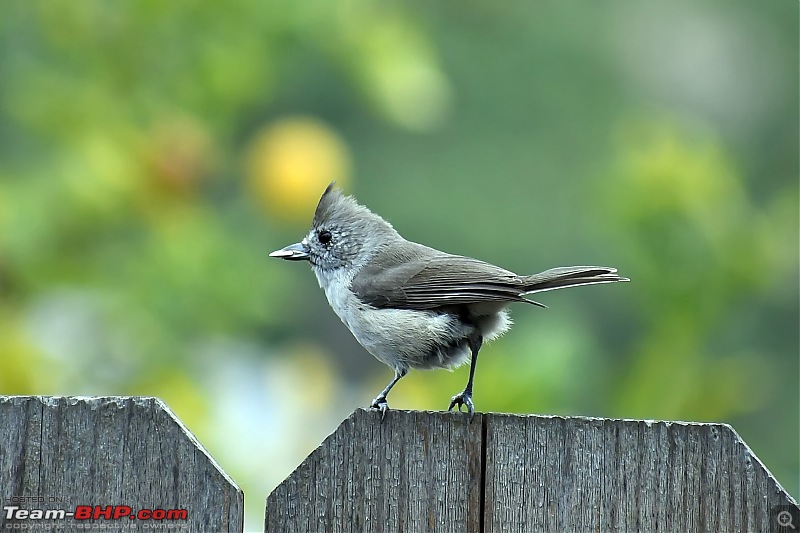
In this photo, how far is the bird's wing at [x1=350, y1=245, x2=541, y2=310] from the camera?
3.66 m

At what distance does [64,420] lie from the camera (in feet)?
8.20

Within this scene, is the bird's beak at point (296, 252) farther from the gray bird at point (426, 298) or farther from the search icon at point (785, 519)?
the search icon at point (785, 519)

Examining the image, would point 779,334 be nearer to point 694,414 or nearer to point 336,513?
point 694,414

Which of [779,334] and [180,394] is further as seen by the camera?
[779,334]

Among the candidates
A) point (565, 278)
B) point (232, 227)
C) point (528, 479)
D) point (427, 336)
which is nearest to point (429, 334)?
point (427, 336)

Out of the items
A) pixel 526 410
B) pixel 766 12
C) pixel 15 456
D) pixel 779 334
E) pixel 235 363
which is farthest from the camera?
pixel 766 12

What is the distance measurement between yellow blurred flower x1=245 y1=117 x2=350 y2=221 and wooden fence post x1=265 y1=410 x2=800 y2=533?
2257 mm

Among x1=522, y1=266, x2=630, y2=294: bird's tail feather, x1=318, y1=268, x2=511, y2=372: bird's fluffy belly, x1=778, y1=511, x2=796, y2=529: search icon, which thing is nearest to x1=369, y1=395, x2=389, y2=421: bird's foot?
x1=318, y1=268, x2=511, y2=372: bird's fluffy belly

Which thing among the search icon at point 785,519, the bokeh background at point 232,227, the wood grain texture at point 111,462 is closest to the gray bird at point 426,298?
the bokeh background at point 232,227

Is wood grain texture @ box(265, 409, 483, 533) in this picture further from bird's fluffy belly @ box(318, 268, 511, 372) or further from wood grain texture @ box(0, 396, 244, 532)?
bird's fluffy belly @ box(318, 268, 511, 372)

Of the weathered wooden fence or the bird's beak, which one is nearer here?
the weathered wooden fence

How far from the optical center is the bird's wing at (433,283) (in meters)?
3.66

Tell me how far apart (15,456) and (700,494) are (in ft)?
5.15

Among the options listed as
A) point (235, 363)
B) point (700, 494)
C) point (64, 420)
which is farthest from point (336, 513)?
point (235, 363)
